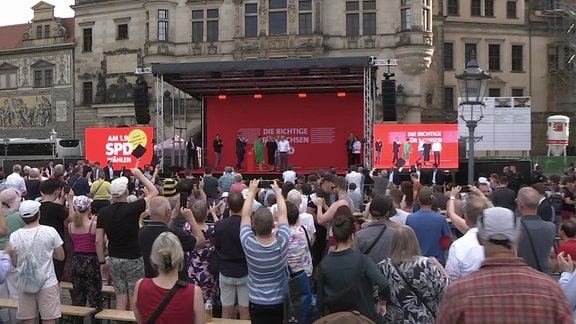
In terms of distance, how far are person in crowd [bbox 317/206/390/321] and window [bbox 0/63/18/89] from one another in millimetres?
49179

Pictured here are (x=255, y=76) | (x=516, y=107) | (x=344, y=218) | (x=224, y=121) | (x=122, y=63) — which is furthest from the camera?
(x=122, y=63)

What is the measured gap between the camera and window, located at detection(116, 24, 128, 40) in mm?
43406

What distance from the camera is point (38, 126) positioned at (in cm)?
4744

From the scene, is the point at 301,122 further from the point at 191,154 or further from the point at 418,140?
the point at 418,140

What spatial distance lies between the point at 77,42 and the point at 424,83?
958 inches

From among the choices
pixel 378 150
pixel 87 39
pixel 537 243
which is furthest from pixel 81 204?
pixel 87 39

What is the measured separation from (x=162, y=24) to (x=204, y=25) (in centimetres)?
277

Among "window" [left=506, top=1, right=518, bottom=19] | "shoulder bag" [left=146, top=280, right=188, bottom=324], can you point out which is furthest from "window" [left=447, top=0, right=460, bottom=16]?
"shoulder bag" [left=146, top=280, right=188, bottom=324]

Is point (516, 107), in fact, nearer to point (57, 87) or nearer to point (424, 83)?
point (424, 83)

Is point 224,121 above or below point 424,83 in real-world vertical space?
below

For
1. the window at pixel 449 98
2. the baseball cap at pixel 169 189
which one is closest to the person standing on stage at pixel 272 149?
the baseball cap at pixel 169 189

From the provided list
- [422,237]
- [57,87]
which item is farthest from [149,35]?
[422,237]

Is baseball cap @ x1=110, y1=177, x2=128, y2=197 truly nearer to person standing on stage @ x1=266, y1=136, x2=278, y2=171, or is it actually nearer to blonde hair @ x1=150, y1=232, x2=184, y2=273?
blonde hair @ x1=150, y1=232, x2=184, y2=273

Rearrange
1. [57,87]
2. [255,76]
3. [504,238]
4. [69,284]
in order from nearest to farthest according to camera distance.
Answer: [504,238] < [69,284] < [255,76] < [57,87]
